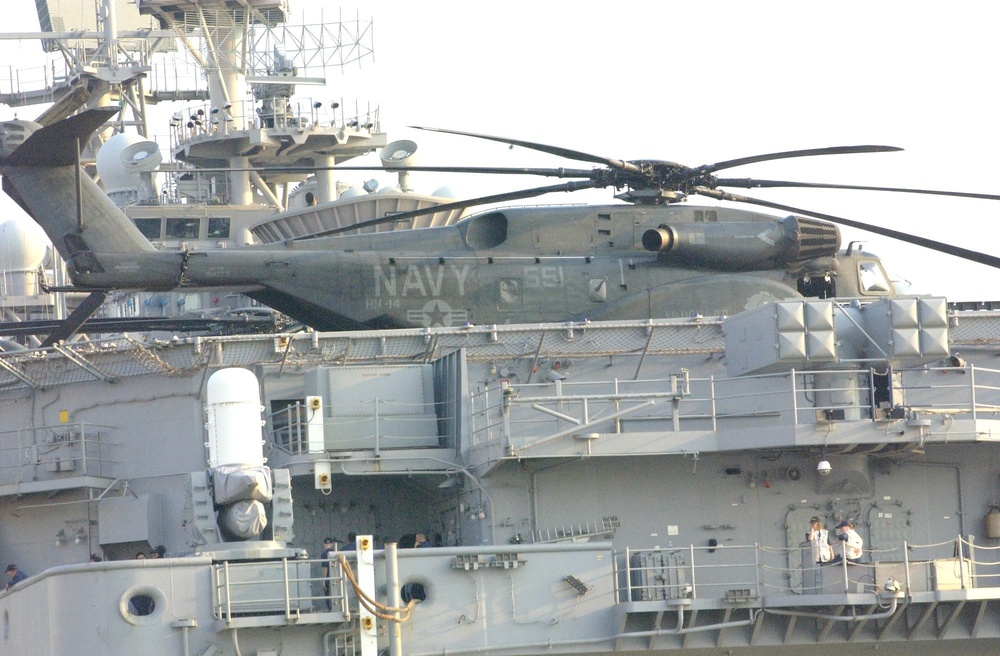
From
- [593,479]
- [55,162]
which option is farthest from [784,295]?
[55,162]

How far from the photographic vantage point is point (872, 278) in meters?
22.2

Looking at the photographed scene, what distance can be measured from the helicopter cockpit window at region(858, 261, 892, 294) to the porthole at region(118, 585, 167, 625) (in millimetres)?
11605

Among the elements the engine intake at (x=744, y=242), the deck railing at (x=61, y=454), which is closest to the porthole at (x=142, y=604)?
the deck railing at (x=61, y=454)

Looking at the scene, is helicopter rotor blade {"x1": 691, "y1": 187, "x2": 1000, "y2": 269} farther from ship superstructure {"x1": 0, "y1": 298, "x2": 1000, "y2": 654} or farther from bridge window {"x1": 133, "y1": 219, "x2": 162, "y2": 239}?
bridge window {"x1": 133, "y1": 219, "x2": 162, "y2": 239}

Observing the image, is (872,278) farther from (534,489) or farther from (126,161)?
(126,161)

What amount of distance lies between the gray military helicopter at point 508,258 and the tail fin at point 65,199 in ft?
0.07

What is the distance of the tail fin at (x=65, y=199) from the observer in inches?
843

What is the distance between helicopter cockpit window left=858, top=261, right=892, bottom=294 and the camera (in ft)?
72.7

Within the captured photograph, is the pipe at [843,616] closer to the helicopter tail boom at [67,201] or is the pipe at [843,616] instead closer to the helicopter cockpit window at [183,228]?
the helicopter tail boom at [67,201]

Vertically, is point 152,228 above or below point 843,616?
above

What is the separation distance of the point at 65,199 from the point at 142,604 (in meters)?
8.71

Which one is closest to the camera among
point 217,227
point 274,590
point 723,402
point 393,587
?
point 393,587

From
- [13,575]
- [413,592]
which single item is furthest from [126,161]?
[413,592]

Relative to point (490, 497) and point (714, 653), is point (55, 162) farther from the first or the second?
point (714, 653)
